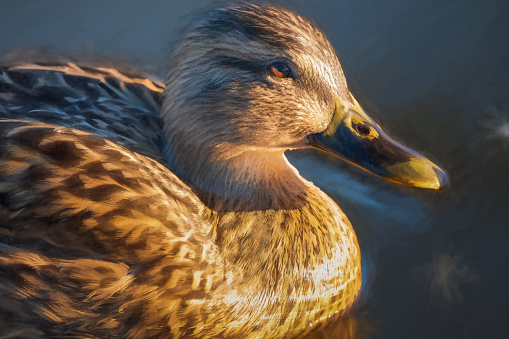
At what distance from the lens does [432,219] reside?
8.93 feet

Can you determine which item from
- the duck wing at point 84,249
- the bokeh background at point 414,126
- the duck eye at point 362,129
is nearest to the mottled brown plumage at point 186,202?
the duck wing at point 84,249

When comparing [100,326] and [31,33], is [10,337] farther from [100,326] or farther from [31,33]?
[31,33]

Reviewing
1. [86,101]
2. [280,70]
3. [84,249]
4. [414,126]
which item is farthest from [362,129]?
[86,101]

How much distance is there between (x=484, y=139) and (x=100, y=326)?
220 cm

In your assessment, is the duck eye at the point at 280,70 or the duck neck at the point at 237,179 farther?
the duck neck at the point at 237,179

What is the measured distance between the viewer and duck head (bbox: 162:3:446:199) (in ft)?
6.97

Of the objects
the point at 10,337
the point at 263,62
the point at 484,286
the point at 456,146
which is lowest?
the point at 10,337

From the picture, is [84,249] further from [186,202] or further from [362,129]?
[362,129]

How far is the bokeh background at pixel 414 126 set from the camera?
2432 millimetres

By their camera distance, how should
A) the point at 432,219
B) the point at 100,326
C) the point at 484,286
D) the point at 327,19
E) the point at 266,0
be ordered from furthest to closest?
1. the point at 327,19
2. the point at 432,219
3. the point at 484,286
4. the point at 266,0
5. the point at 100,326

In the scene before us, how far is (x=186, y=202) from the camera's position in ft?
7.04

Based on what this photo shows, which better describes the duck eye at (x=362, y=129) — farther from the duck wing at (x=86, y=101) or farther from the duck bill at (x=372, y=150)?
the duck wing at (x=86, y=101)

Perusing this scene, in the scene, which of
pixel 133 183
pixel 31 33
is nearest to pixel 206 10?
pixel 133 183

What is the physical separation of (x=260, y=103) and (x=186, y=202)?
0.49 meters
